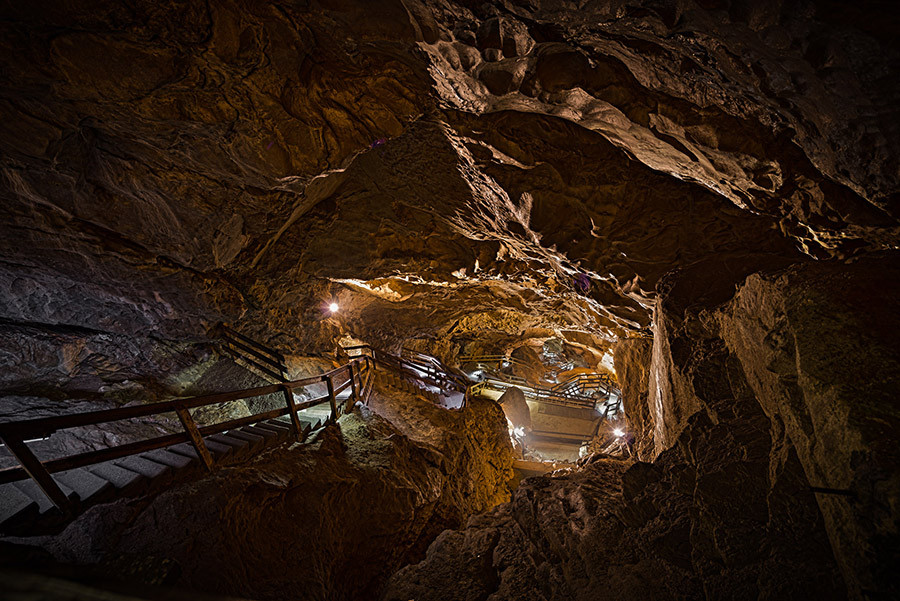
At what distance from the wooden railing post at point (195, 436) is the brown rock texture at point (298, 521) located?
218 mm

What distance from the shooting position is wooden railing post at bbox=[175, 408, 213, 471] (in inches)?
136

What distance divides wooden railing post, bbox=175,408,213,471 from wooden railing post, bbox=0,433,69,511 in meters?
0.92

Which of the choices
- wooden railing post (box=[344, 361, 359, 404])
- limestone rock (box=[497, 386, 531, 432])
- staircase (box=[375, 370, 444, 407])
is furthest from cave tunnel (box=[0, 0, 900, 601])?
limestone rock (box=[497, 386, 531, 432])

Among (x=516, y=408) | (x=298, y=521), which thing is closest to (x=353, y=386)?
(x=298, y=521)

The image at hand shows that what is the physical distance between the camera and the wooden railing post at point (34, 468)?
94.8 inches

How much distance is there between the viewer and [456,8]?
9.34 feet

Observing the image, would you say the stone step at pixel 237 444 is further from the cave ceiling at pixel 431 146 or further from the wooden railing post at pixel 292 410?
the cave ceiling at pixel 431 146

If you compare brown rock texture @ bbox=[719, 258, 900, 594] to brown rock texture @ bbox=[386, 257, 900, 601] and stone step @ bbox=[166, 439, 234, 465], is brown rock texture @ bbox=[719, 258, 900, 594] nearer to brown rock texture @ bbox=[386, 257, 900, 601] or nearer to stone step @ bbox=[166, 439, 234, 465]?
brown rock texture @ bbox=[386, 257, 900, 601]

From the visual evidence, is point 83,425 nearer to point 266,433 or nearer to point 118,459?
point 118,459

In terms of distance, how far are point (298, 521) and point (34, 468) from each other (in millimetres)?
2305

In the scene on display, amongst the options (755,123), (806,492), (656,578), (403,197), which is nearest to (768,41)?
(755,123)

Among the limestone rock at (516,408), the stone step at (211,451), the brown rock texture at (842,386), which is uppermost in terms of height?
the brown rock texture at (842,386)

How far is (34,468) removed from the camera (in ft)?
8.41

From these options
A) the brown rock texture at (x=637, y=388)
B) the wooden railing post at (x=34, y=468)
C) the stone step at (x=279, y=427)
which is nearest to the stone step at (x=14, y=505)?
the wooden railing post at (x=34, y=468)
